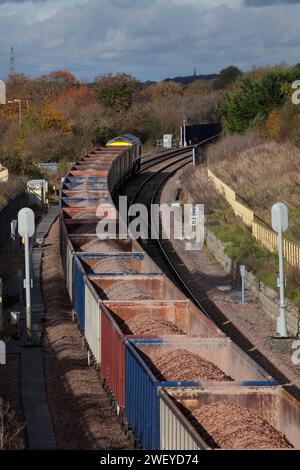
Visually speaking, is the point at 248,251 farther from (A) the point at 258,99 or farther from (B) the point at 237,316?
(A) the point at 258,99

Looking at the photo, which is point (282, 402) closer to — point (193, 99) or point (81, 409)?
point (81, 409)

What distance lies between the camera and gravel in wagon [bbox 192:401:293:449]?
1080 cm

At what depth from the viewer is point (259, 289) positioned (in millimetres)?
26125

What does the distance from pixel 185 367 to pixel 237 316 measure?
36.1ft

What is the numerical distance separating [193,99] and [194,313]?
296 ft

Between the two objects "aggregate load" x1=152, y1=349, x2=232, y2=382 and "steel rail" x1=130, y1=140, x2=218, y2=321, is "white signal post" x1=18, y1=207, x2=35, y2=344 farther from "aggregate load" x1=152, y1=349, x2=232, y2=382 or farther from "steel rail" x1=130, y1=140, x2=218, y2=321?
"aggregate load" x1=152, y1=349, x2=232, y2=382

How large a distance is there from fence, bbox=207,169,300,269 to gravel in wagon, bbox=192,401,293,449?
48.0 feet

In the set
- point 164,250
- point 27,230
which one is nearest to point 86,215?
point 164,250

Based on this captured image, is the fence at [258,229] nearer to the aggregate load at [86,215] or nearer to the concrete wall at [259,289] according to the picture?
the concrete wall at [259,289]

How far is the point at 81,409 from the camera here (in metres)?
16.4

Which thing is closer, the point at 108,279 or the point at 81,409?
the point at 81,409

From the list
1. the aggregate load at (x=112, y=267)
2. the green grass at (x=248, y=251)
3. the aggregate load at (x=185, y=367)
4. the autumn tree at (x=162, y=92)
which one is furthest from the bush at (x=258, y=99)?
the aggregate load at (x=185, y=367)

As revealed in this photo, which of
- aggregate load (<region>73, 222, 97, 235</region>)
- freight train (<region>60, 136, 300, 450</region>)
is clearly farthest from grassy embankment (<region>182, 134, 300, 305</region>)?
freight train (<region>60, 136, 300, 450</region>)
